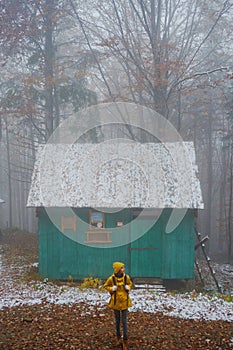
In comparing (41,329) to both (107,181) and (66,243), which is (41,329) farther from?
(107,181)

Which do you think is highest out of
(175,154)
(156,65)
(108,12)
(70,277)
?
(108,12)

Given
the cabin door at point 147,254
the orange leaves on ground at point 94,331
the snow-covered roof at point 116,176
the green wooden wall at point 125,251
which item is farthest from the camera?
the cabin door at point 147,254

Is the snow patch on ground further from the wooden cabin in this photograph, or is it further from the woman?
the woman

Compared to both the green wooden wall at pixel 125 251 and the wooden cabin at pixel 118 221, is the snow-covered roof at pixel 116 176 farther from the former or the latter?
the green wooden wall at pixel 125 251

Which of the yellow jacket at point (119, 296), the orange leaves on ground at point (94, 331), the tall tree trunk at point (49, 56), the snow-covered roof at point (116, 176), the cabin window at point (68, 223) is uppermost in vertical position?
the tall tree trunk at point (49, 56)

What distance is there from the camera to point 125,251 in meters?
14.4

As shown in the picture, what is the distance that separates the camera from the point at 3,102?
2091cm

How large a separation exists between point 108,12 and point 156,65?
14.5 feet

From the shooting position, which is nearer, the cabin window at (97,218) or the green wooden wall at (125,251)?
the green wooden wall at (125,251)

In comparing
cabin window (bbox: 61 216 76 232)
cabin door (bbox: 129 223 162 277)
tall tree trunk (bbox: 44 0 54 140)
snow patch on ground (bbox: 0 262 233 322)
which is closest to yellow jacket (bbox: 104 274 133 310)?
snow patch on ground (bbox: 0 262 233 322)

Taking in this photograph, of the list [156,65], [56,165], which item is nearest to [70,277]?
[56,165]

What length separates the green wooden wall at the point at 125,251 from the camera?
559 inches

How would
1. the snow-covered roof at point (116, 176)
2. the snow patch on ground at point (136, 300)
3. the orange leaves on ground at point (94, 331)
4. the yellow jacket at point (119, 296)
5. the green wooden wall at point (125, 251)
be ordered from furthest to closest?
the green wooden wall at point (125, 251) < the snow-covered roof at point (116, 176) < the snow patch on ground at point (136, 300) < the orange leaves on ground at point (94, 331) < the yellow jacket at point (119, 296)

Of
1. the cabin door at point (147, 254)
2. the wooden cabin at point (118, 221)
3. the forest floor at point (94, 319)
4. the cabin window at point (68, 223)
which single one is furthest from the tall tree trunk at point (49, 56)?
the forest floor at point (94, 319)
